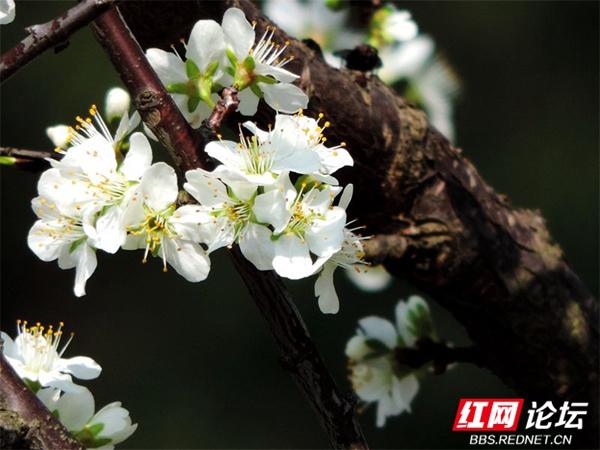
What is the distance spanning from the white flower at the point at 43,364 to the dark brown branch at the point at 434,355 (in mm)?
581

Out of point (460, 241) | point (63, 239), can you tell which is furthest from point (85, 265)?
point (460, 241)

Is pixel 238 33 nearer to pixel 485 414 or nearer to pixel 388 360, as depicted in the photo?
pixel 388 360

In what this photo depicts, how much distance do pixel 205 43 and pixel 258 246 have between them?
8.5 inches

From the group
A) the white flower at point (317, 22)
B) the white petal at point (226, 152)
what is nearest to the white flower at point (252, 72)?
the white petal at point (226, 152)

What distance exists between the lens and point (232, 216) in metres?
0.87

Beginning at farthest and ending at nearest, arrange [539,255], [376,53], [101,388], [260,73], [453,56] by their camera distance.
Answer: [453,56], [101,388], [539,255], [376,53], [260,73]

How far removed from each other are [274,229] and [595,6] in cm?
429

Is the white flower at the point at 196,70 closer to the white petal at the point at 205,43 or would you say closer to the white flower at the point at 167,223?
the white petal at the point at 205,43

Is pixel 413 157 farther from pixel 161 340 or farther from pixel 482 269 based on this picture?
pixel 161 340

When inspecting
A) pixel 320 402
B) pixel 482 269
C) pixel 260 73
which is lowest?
pixel 320 402

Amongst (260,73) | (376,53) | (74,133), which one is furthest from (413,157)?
(74,133)

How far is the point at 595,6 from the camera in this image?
4.85 meters

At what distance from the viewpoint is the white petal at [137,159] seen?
36.0 inches

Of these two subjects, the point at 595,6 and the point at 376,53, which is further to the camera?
the point at 595,6
